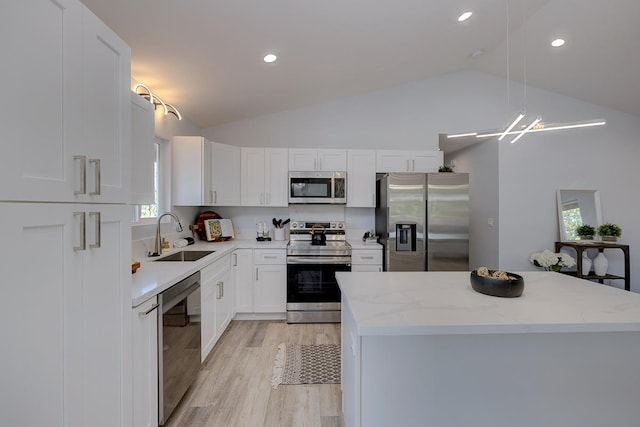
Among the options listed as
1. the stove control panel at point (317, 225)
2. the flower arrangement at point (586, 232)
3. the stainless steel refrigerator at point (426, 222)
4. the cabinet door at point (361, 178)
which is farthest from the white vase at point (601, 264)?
the stove control panel at point (317, 225)

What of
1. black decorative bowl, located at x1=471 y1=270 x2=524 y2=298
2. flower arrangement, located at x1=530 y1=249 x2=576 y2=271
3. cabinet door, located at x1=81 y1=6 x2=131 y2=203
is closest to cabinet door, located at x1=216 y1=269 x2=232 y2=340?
cabinet door, located at x1=81 y1=6 x2=131 y2=203

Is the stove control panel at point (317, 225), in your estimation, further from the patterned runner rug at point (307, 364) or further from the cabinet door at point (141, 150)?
the cabinet door at point (141, 150)

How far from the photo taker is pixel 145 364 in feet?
5.00

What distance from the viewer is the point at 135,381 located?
1.43 metres

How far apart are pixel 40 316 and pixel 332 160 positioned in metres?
3.27

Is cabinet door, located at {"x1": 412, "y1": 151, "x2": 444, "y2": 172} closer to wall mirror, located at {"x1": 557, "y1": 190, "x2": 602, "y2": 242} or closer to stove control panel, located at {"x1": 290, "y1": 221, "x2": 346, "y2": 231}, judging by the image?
stove control panel, located at {"x1": 290, "y1": 221, "x2": 346, "y2": 231}

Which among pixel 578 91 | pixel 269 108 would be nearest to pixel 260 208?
pixel 269 108

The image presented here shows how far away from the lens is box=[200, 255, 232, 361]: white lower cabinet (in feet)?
7.97

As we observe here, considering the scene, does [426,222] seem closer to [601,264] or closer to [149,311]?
[601,264]

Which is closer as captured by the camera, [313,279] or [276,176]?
[313,279]

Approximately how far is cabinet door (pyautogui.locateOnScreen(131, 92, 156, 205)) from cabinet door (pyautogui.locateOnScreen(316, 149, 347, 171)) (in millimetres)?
2215

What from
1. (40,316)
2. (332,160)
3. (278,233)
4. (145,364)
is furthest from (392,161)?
(40,316)

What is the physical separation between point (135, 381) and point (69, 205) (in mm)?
983

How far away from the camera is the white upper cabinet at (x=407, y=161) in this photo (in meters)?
3.85
